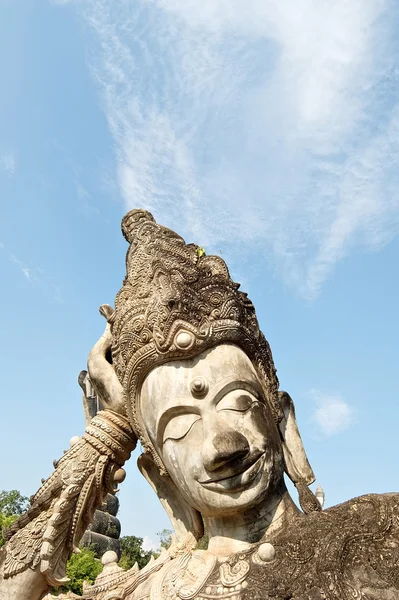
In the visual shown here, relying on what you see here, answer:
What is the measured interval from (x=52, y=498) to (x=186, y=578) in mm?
1188

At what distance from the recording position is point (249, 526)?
11.4 ft

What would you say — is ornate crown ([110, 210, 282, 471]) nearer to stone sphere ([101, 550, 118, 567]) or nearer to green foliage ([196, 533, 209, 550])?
green foliage ([196, 533, 209, 550])

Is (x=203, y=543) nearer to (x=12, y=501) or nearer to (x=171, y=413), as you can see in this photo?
(x=171, y=413)

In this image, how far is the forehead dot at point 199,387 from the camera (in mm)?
3521

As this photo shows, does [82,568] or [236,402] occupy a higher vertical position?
[82,568]

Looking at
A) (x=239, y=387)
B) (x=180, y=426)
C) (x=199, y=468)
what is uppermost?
(x=239, y=387)

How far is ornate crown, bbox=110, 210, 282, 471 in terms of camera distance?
369 centimetres

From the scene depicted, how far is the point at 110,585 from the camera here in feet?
13.2

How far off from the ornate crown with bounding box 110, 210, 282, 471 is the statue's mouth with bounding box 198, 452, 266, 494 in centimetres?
54

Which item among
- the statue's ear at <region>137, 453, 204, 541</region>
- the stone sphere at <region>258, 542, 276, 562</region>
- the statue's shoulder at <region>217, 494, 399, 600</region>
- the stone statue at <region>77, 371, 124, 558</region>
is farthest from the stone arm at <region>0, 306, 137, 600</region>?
the stone statue at <region>77, 371, 124, 558</region>

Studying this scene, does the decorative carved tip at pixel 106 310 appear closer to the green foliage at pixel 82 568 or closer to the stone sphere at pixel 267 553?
the stone sphere at pixel 267 553

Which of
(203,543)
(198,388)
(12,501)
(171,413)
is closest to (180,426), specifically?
(171,413)

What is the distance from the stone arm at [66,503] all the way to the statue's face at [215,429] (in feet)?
1.27

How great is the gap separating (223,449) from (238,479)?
0.22 metres
